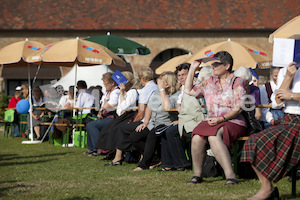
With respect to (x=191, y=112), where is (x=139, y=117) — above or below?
below

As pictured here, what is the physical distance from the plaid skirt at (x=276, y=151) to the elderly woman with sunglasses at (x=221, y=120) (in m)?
0.96

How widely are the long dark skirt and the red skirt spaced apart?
309 centimetres

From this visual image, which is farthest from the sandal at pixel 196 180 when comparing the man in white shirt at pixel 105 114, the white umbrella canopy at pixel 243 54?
the white umbrella canopy at pixel 243 54

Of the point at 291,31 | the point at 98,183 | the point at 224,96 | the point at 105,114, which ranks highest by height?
the point at 291,31

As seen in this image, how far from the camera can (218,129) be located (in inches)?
252

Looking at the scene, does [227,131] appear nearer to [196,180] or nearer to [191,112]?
[196,180]

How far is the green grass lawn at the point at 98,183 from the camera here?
5945 millimetres

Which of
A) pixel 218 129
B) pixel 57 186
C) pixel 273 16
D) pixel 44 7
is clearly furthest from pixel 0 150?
pixel 273 16

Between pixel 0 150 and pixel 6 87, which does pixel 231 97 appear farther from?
pixel 6 87

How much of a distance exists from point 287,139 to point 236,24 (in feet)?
84.5

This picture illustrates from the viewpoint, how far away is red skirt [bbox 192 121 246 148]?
20.9ft

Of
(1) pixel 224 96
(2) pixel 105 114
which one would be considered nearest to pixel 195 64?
(1) pixel 224 96

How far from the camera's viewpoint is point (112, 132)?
9570mm

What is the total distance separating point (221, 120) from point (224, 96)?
0.31m
